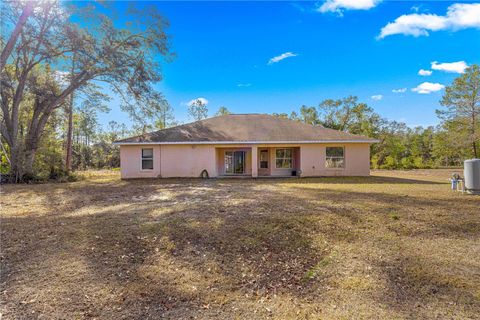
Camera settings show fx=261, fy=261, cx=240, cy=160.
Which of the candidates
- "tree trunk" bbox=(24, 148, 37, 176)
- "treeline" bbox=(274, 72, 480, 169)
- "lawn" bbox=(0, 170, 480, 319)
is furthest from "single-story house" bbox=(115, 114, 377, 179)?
"treeline" bbox=(274, 72, 480, 169)

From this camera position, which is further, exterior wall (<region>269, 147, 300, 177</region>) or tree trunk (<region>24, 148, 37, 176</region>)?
exterior wall (<region>269, 147, 300, 177</region>)

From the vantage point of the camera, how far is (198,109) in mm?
40125

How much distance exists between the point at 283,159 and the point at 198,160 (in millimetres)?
5930

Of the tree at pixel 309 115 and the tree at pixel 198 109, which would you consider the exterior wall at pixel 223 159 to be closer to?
the tree at pixel 309 115

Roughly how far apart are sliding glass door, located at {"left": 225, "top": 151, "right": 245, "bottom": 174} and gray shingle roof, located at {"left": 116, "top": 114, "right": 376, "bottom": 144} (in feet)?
6.08

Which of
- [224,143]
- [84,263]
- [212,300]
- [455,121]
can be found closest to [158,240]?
[84,263]

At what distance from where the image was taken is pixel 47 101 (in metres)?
15.7

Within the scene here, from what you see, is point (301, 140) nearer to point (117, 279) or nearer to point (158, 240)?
point (158, 240)

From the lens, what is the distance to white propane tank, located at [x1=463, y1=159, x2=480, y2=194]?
8.77m

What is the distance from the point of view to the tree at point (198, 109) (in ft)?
131

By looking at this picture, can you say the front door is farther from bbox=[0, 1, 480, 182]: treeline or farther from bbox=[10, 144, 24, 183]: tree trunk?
bbox=[10, 144, 24, 183]: tree trunk

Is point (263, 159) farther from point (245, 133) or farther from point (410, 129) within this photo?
point (410, 129)

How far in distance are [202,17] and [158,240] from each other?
11.7 m

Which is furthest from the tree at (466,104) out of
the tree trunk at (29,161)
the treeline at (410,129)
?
the tree trunk at (29,161)
